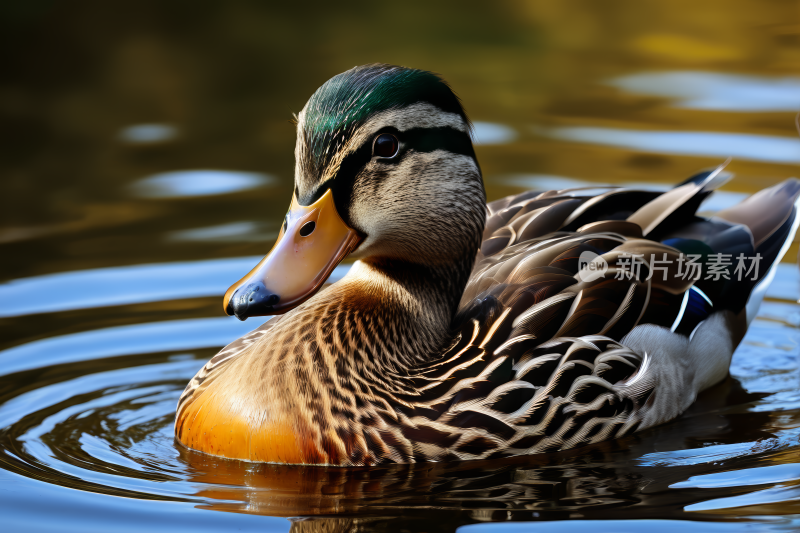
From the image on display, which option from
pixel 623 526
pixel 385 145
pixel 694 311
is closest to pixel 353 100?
pixel 385 145

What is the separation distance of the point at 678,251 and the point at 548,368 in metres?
1.22

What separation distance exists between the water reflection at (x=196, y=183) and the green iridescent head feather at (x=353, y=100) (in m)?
4.75

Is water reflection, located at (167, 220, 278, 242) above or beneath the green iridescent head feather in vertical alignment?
above

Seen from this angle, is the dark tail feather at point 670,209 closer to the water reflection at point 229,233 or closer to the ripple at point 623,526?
the ripple at point 623,526

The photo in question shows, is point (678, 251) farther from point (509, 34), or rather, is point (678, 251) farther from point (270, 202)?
point (509, 34)

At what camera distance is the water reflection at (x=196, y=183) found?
976 centimetres

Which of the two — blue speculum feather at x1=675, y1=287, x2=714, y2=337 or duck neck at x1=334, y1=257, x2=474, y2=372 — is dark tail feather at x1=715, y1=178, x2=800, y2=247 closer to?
blue speculum feather at x1=675, y1=287, x2=714, y2=337

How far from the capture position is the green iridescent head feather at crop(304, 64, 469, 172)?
5062 mm

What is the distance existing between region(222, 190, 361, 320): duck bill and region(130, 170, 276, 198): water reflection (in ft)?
15.6

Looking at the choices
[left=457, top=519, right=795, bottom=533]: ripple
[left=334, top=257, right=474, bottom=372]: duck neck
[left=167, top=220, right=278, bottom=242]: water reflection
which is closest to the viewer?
[left=457, top=519, right=795, bottom=533]: ripple

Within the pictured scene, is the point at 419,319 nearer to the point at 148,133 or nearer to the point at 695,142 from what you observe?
the point at 695,142

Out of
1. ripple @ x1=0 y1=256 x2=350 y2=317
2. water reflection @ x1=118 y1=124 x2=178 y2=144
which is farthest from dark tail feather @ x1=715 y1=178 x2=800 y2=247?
water reflection @ x1=118 y1=124 x2=178 y2=144

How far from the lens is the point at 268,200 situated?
31.4ft

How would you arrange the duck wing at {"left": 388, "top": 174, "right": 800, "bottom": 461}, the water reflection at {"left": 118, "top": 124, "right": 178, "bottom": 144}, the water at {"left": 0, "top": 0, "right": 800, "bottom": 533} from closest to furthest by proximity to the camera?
the water at {"left": 0, "top": 0, "right": 800, "bottom": 533}
the duck wing at {"left": 388, "top": 174, "right": 800, "bottom": 461}
the water reflection at {"left": 118, "top": 124, "right": 178, "bottom": 144}
